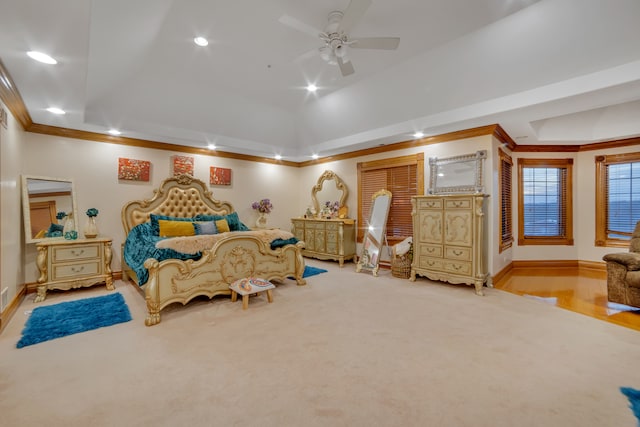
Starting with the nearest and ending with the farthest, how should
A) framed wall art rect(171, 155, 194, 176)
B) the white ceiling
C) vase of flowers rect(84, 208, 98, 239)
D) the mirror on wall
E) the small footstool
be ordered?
the white ceiling
the small footstool
the mirror on wall
vase of flowers rect(84, 208, 98, 239)
framed wall art rect(171, 155, 194, 176)

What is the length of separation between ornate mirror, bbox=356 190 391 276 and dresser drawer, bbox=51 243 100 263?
4214mm

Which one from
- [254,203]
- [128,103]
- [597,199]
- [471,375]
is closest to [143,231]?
[128,103]

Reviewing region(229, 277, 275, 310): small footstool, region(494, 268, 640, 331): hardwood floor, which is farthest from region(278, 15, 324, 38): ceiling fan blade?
region(494, 268, 640, 331): hardwood floor

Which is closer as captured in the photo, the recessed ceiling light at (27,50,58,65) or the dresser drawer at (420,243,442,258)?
the recessed ceiling light at (27,50,58,65)

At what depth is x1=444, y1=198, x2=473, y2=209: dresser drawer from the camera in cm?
402

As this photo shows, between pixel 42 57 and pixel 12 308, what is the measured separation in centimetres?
279

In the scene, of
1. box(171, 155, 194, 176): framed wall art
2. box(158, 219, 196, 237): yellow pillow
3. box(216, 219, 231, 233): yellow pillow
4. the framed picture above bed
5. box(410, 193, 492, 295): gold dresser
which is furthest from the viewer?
the framed picture above bed

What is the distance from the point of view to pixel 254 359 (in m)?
2.21

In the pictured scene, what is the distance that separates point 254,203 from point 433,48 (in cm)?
445

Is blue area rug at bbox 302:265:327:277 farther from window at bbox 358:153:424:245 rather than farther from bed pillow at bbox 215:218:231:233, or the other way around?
bed pillow at bbox 215:218:231:233

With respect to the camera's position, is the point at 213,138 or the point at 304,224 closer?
the point at 213,138

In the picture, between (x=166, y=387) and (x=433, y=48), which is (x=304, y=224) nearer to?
(x=433, y=48)

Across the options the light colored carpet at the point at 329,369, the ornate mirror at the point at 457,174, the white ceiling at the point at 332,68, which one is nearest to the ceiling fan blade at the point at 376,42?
the white ceiling at the point at 332,68

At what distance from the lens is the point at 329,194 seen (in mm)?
6613
